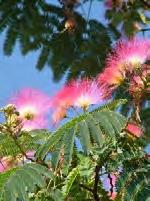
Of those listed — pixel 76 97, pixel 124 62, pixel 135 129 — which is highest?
pixel 124 62

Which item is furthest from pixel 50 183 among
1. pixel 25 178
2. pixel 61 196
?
pixel 25 178

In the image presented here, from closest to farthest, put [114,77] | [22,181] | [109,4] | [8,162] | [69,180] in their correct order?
[22,181]
[69,180]
[8,162]
[114,77]
[109,4]

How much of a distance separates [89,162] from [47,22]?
3974 mm

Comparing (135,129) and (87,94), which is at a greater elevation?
(87,94)

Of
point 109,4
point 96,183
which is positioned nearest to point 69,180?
point 96,183

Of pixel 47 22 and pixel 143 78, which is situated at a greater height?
pixel 47 22

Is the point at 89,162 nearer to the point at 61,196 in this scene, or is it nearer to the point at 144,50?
the point at 61,196

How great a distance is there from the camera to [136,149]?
288cm

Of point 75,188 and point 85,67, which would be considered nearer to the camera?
point 75,188

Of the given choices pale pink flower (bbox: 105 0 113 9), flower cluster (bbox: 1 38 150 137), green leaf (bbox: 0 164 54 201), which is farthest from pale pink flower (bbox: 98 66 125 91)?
pale pink flower (bbox: 105 0 113 9)

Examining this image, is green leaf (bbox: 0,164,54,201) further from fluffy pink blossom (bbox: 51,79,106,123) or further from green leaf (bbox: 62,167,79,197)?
fluffy pink blossom (bbox: 51,79,106,123)

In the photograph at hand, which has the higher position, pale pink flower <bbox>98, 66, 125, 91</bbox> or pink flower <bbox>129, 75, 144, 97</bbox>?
pale pink flower <bbox>98, 66, 125, 91</bbox>

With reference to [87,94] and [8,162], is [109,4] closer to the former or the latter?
[87,94]

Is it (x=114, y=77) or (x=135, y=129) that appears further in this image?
(x=114, y=77)
